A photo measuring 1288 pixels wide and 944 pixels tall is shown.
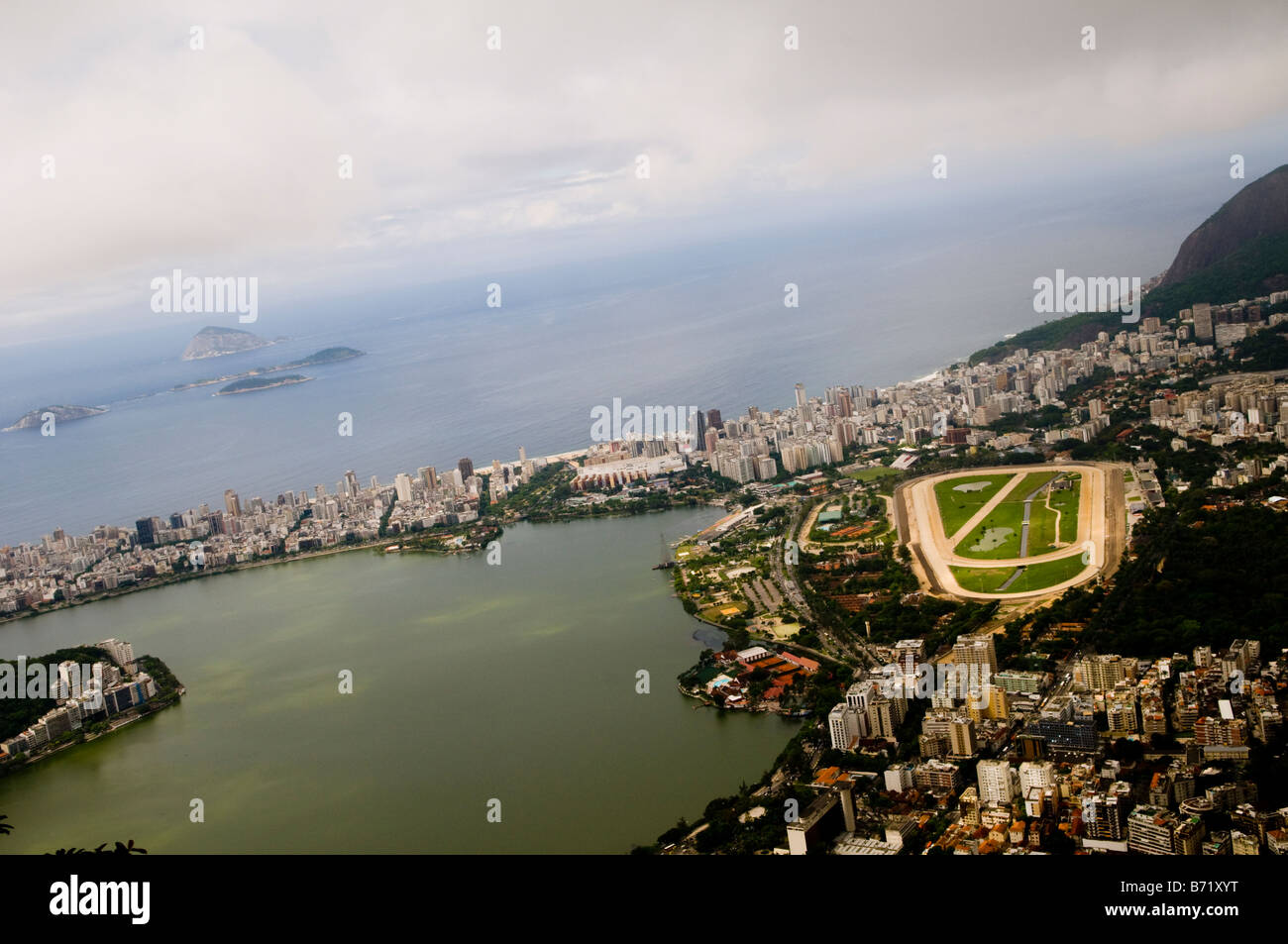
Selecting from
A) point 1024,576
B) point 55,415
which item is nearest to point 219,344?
point 55,415

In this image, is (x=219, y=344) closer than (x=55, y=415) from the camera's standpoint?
No

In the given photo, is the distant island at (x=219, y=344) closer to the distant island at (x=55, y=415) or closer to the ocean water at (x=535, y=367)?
the ocean water at (x=535, y=367)

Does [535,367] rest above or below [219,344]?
below

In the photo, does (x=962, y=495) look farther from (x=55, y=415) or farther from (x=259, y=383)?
(x=55, y=415)

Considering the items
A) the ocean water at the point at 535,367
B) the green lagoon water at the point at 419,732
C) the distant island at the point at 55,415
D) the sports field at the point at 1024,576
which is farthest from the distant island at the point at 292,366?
the sports field at the point at 1024,576

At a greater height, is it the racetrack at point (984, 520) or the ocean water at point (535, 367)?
the ocean water at point (535, 367)

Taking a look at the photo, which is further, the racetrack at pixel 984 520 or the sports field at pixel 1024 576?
the racetrack at pixel 984 520
